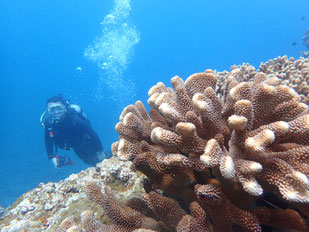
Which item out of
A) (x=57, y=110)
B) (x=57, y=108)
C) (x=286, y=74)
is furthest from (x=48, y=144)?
(x=286, y=74)

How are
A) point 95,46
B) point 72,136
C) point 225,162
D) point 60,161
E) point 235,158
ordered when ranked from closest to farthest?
point 225,162 → point 235,158 → point 60,161 → point 72,136 → point 95,46

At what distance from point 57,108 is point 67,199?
297 inches

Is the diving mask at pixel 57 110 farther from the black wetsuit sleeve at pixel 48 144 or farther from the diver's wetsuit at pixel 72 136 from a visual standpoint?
the black wetsuit sleeve at pixel 48 144

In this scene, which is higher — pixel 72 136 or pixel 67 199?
pixel 72 136

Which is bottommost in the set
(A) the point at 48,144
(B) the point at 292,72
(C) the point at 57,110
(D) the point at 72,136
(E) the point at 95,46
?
(B) the point at 292,72

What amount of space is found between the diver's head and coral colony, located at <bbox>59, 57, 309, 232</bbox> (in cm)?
A: 910

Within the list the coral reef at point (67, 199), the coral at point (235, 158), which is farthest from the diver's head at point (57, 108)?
the coral at point (235, 158)

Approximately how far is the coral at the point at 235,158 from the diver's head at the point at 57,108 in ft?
31.1

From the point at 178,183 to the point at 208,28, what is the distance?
16763 cm

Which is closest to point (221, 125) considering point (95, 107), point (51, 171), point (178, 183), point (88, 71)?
point (178, 183)

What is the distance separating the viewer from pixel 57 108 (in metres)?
10.4

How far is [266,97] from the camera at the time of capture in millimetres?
1513

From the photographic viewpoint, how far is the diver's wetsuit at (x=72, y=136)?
1009 cm

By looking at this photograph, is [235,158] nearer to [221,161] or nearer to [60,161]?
[221,161]
